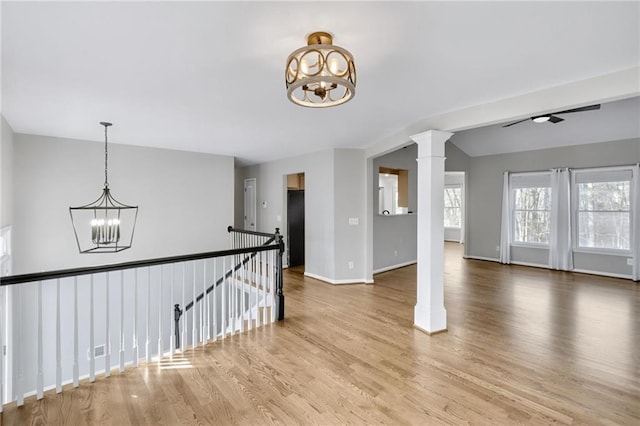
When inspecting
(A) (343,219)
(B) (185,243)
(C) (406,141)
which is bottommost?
(B) (185,243)

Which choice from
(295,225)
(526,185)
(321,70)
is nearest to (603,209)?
(526,185)

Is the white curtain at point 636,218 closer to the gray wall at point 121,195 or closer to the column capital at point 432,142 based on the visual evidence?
the column capital at point 432,142

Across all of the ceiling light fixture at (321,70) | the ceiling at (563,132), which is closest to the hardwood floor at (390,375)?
the ceiling light fixture at (321,70)

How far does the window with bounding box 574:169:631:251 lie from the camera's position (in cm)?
597

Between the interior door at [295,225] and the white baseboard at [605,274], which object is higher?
the interior door at [295,225]

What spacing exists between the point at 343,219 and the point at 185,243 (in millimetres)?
3157

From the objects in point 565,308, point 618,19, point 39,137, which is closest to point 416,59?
point 618,19

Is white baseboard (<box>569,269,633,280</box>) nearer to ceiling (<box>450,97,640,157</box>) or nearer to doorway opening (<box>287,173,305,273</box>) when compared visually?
ceiling (<box>450,97,640,157</box>)

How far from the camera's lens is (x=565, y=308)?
427cm

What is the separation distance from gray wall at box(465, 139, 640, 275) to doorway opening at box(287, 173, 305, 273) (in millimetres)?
4602

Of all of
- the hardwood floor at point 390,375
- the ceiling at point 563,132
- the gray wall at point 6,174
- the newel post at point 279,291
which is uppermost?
the ceiling at point 563,132

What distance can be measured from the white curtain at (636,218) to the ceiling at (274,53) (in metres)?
5.00

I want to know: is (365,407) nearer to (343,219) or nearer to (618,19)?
(618,19)

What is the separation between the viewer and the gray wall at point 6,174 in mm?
3713
